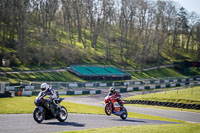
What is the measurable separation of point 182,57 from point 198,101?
219 feet

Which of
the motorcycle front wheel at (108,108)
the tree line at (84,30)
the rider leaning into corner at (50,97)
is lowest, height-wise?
the motorcycle front wheel at (108,108)

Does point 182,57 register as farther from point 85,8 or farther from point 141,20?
point 85,8

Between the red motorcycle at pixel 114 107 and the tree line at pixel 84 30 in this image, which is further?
the tree line at pixel 84 30

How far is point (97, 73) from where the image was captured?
56562 millimetres

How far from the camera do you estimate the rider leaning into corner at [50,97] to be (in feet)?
48.7

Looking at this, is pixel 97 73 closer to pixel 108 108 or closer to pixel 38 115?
pixel 108 108

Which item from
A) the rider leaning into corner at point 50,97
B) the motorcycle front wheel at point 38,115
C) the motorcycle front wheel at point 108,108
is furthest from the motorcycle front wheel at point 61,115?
the motorcycle front wheel at point 108,108

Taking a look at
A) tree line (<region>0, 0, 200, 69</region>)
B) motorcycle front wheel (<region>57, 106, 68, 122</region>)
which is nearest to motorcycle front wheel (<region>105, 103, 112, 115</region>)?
motorcycle front wheel (<region>57, 106, 68, 122</region>)

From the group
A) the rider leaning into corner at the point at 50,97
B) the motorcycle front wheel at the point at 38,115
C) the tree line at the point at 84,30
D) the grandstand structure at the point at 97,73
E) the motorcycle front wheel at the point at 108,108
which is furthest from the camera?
the tree line at the point at 84,30

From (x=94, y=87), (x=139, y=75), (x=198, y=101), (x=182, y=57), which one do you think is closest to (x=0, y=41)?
(x=94, y=87)

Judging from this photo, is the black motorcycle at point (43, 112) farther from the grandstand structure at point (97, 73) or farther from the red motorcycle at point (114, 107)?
the grandstand structure at point (97, 73)

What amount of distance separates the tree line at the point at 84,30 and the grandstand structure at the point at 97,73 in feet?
17.8

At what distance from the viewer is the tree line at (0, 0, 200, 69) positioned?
189 ft

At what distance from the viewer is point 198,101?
30359mm
